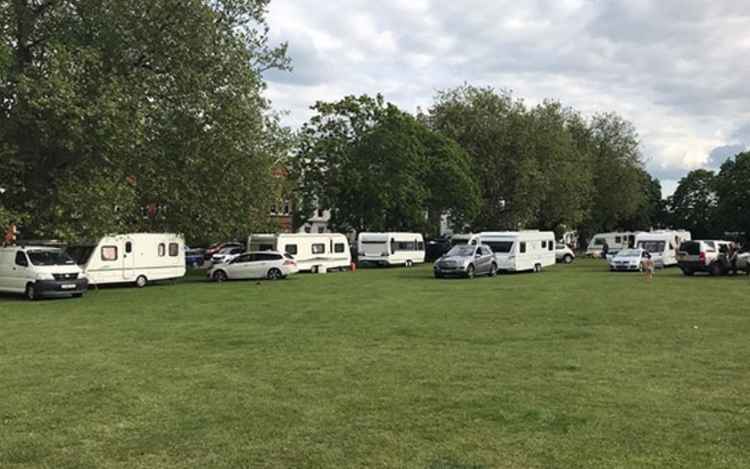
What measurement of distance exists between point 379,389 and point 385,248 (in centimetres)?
3763

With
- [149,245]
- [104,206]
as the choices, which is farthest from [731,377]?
[149,245]

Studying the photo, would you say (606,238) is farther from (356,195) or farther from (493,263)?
(493,263)

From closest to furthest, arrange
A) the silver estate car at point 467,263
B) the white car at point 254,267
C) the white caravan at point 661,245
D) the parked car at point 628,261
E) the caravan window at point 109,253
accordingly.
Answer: the caravan window at point 109,253 < the silver estate car at point 467,263 < the white car at point 254,267 < the parked car at point 628,261 < the white caravan at point 661,245

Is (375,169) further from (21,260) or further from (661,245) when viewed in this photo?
(21,260)

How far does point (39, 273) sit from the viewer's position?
23.9 metres

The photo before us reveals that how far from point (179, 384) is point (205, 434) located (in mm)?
2483

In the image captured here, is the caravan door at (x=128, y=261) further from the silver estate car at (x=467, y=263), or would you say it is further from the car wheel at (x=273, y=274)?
the silver estate car at (x=467, y=263)

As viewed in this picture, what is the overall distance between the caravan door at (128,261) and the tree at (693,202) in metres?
86.3

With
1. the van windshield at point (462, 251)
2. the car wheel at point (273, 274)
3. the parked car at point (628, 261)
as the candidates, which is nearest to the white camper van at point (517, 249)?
the van windshield at point (462, 251)

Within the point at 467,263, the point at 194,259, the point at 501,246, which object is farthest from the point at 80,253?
the point at 501,246

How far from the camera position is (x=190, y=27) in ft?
87.6

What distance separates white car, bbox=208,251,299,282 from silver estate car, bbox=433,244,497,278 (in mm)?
7628

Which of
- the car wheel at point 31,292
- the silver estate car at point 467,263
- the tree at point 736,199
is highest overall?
the tree at point 736,199

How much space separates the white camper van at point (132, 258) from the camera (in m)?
29.5
